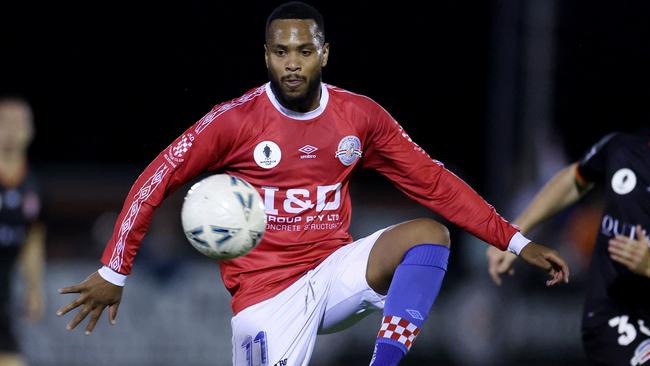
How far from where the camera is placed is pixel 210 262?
987cm

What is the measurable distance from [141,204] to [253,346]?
36.8 inches

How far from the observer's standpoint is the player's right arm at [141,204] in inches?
189

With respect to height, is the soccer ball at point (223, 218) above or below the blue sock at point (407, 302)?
above

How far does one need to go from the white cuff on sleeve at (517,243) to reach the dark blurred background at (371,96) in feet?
13.2

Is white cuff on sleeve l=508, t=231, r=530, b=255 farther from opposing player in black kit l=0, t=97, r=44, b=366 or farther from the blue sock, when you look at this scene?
opposing player in black kit l=0, t=97, r=44, b=366

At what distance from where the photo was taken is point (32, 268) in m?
8.18

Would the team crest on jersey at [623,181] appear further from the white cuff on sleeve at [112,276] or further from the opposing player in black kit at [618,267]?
the white cuff on sleeve at [112,276]

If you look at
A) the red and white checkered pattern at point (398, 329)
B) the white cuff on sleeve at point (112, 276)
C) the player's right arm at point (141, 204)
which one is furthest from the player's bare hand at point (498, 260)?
the white cuff on sleeve at point (112, 276)

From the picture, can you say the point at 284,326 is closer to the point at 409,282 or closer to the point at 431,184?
the point at 409,282

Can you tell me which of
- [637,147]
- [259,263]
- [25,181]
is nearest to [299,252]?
[259,263]

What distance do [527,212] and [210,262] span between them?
180 inches

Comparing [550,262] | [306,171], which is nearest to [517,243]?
[550,262]

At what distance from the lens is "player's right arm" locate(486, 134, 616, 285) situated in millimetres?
5742

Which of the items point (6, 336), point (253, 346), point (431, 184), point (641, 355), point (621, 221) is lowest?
point (6, 336)
